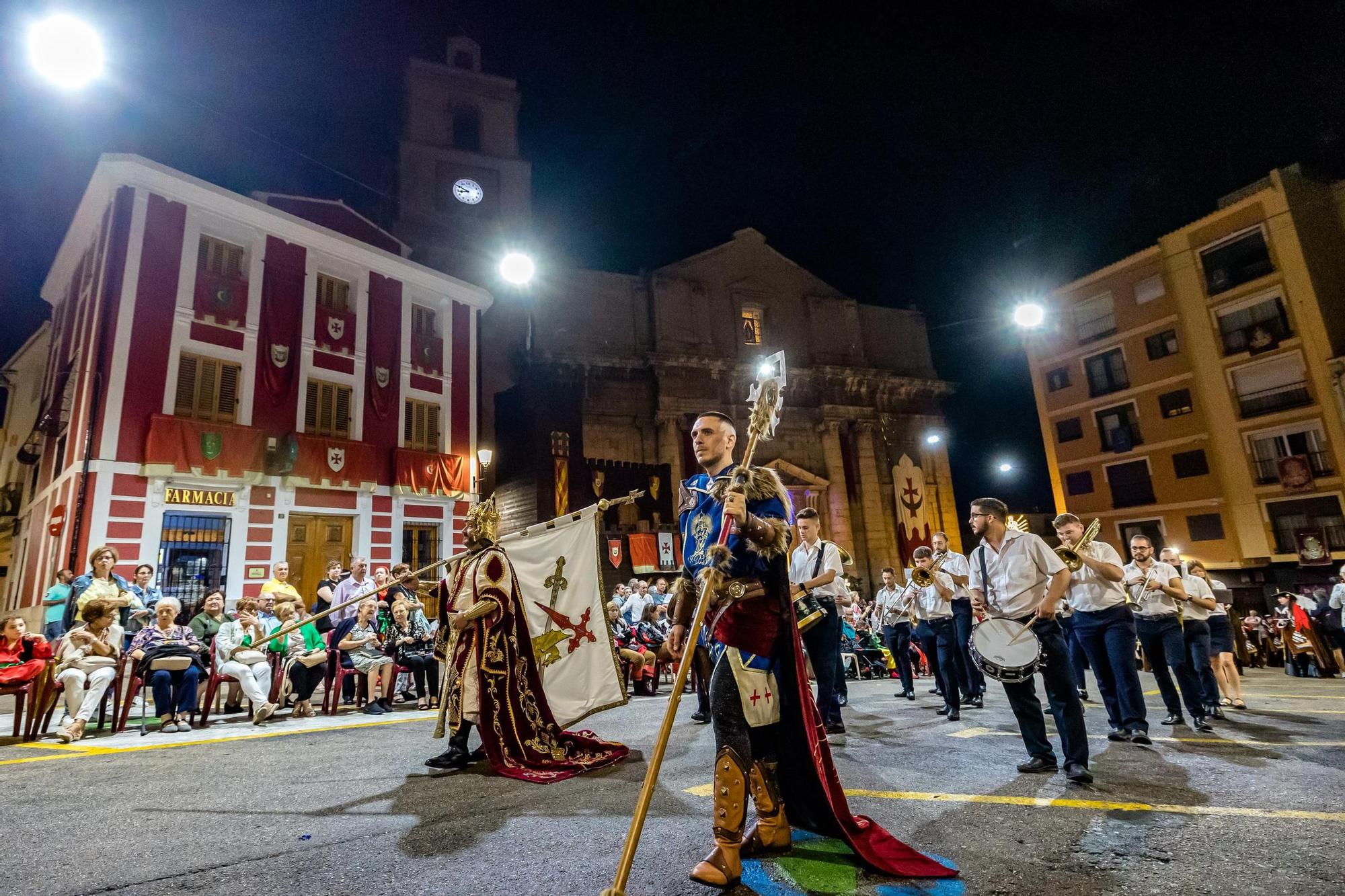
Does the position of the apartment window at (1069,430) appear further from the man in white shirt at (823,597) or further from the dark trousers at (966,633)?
the man in white shirt at (823,597)

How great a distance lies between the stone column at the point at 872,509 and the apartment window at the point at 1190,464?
12.7 meters

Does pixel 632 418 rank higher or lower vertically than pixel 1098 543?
higher

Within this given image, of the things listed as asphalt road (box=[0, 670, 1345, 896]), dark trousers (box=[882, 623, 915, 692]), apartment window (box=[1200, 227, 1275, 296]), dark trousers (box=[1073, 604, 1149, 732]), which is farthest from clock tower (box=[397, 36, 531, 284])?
apartment window (box=[1200, 227, 1275, 296])

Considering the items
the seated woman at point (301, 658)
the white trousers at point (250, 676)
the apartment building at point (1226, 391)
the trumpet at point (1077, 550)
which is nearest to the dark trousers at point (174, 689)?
the white trousers at point (250, 676)

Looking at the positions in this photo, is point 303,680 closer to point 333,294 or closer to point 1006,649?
point 1006,649

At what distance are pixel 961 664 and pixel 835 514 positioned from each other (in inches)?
740

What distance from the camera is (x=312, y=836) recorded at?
348 cm

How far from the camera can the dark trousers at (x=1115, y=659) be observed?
231 inches

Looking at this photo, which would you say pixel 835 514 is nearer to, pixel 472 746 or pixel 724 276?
pixel 724 276

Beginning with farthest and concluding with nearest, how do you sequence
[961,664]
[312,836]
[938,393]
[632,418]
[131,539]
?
[938,393]
[632,418]
[131,539]
[961,664]
[312,836]

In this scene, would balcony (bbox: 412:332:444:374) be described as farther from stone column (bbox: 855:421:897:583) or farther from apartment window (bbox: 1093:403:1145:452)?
apartment window (bbox: 1093:403:1145:452)

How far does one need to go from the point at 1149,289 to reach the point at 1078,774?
3333 cm

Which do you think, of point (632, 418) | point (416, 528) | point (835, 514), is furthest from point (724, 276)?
point (416, 528)

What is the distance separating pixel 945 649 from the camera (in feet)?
26.5
